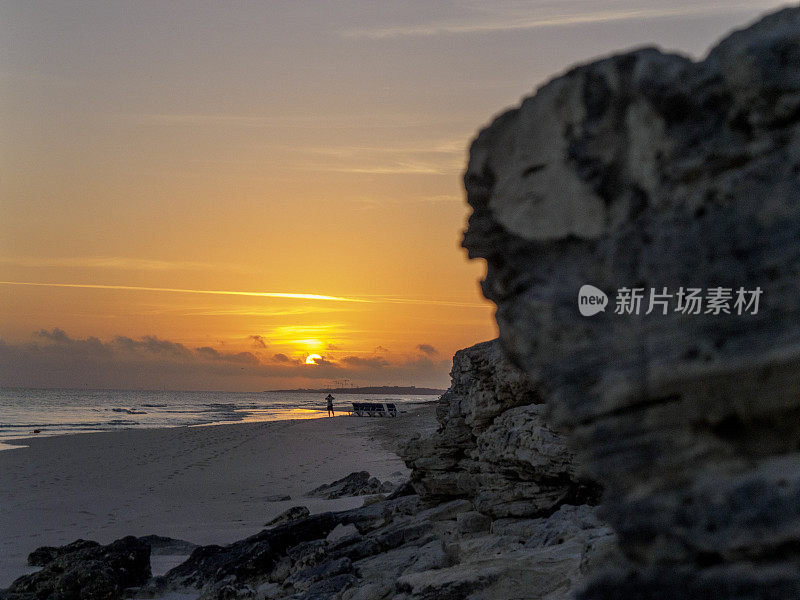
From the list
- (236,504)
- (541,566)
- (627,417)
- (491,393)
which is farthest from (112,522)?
(627,417)

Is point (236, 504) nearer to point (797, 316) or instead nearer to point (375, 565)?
point (375, 565)

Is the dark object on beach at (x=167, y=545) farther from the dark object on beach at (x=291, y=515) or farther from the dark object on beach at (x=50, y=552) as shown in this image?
the dark object on beach at (x=291, y=515)

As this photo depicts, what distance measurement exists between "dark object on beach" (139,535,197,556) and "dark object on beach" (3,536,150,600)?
50.9 inches

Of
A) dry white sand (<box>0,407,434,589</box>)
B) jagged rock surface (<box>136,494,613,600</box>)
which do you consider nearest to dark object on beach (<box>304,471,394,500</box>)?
dry white sand (<box>0,407,434,589</box>)

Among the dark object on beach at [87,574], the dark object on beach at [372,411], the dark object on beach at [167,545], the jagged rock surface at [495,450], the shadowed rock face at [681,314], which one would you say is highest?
the shadowed rock face at [681,314]

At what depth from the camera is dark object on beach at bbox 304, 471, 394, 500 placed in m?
18.3

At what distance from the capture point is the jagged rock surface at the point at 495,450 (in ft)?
28.8

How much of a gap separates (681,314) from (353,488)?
54.1 ft

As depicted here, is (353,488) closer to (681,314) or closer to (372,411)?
(681,314)

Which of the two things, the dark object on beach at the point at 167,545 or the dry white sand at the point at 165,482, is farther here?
the dry white sand at the point at 165,482

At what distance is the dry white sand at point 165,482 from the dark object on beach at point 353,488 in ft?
1.93

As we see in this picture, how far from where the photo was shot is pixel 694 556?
334 cm

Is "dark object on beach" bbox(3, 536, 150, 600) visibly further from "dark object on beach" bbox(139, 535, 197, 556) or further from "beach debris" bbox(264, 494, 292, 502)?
"beach debris" bbox(264, 494, 292, 502)

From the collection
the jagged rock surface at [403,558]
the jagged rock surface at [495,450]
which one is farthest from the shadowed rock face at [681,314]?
the jagged rock surface at [495,450]
